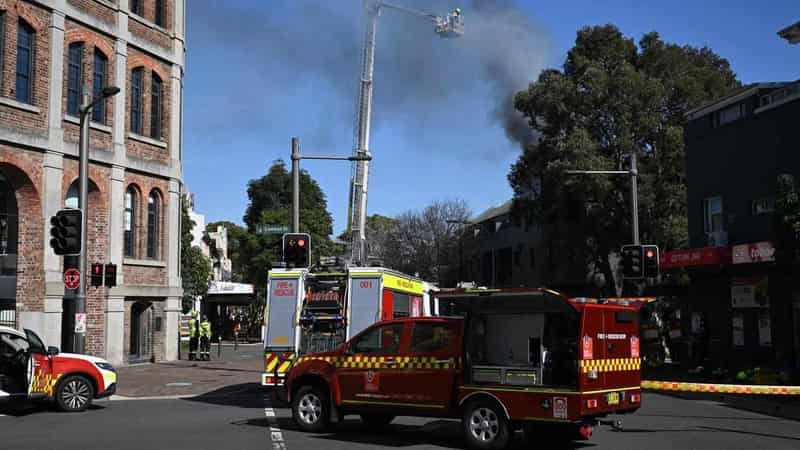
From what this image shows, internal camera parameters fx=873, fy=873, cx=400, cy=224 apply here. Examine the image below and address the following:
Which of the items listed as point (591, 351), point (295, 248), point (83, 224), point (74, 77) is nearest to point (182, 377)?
point (295, 248)

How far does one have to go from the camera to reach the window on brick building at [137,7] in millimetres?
30250

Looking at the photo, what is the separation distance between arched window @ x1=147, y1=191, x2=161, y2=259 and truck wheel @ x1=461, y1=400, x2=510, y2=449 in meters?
21.4

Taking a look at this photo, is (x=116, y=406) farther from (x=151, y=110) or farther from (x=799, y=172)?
(x=799, y=172)

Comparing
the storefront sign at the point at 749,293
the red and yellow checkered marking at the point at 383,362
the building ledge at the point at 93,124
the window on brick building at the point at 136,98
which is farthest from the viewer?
the window on brick building at the point at 136,98

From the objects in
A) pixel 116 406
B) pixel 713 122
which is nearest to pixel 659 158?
pixel 713 122

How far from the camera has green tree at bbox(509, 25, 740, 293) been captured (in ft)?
122

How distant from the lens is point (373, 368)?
13297mm

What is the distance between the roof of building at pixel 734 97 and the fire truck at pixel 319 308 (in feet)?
49.8

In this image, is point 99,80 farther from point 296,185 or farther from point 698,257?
point 698,257

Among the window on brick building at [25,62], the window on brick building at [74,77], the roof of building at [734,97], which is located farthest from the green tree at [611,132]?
the window on brick building at [25,62]

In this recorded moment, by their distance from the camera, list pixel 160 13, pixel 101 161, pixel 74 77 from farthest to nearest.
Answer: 1. pixel 160 13
2. pixel 101 161
3. pixel 74 77

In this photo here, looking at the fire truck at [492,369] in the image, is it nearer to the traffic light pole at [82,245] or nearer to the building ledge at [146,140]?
the traffic light pole at [82,245]

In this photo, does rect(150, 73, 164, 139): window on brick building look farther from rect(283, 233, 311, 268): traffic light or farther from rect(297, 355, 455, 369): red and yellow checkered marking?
rect(297, 355, 455, 369): red and yellow checkered marking

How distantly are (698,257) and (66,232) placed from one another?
17.5 meters
